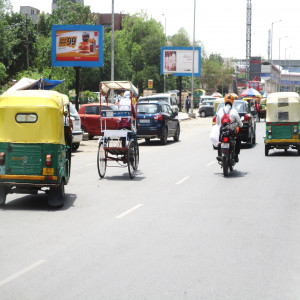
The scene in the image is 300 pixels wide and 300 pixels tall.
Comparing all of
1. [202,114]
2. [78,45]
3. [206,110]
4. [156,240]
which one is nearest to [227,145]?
[156,240]

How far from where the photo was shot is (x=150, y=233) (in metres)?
8.38

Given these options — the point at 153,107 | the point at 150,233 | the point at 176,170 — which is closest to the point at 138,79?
the point at 153,107

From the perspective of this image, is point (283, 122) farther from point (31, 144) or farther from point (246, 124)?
point (31, 144)

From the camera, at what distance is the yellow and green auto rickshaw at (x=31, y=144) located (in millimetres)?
10359

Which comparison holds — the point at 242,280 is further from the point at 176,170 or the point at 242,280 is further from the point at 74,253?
Answer: the point at 176,170

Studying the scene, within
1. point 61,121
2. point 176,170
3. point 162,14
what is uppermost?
point 162,14

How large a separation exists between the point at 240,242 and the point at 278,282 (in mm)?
1819

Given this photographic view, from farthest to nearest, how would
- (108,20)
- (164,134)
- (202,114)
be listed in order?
(108,20)
(202,114)
(164,134)

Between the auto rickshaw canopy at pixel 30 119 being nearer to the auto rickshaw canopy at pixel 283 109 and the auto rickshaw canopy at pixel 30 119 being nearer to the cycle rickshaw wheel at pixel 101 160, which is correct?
the cycle rickshaw wheel at pixel 101 160

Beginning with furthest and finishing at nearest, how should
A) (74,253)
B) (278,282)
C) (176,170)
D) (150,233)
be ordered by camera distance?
(176,170), (150,233), (74,253), (278,282)

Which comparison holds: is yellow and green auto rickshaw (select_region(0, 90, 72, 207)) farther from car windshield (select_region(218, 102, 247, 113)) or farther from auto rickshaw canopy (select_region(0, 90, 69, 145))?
car windshield (select_region(218, 102, 247, 113))

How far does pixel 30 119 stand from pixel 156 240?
12.2 ft

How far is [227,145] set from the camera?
15.0 meters

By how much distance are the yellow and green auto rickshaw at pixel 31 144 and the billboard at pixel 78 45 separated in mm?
29128
